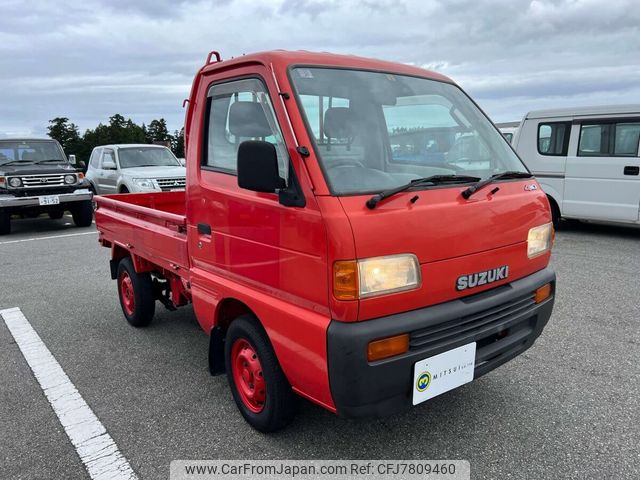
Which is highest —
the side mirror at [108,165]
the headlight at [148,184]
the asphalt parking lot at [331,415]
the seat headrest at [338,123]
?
the seat headrest at [338,123]

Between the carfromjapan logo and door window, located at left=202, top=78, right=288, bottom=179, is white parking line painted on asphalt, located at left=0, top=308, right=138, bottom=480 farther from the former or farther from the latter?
door window, located at left=202, top=78, right=288, bottom=179

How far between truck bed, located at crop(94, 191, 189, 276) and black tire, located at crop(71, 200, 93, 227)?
20.5 feet

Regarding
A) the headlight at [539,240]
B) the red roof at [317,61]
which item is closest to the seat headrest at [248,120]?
the red roof at [317,61]

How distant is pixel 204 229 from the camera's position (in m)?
2.88

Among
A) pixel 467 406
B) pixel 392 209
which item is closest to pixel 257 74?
pixel 392 209

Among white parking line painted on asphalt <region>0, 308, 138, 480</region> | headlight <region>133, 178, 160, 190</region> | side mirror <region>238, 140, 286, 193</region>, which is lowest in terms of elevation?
white parking line painted on asphalt <region>0, 308, 138, 480</region>

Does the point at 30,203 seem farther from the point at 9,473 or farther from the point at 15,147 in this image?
the point at 9,473

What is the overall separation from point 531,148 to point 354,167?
727 cm

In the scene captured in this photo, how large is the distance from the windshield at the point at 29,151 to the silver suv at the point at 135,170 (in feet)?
2.98

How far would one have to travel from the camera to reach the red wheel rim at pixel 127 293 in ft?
14.4

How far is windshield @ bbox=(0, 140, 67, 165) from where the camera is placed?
10.3 meters

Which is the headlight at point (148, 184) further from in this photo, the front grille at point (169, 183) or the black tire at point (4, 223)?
the black tire at point (4, 223)

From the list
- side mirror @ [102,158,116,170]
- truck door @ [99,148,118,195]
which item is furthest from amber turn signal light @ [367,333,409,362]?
side mirror @ [102,158,116,170]

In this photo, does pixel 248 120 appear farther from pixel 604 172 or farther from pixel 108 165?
pixel 108 165
